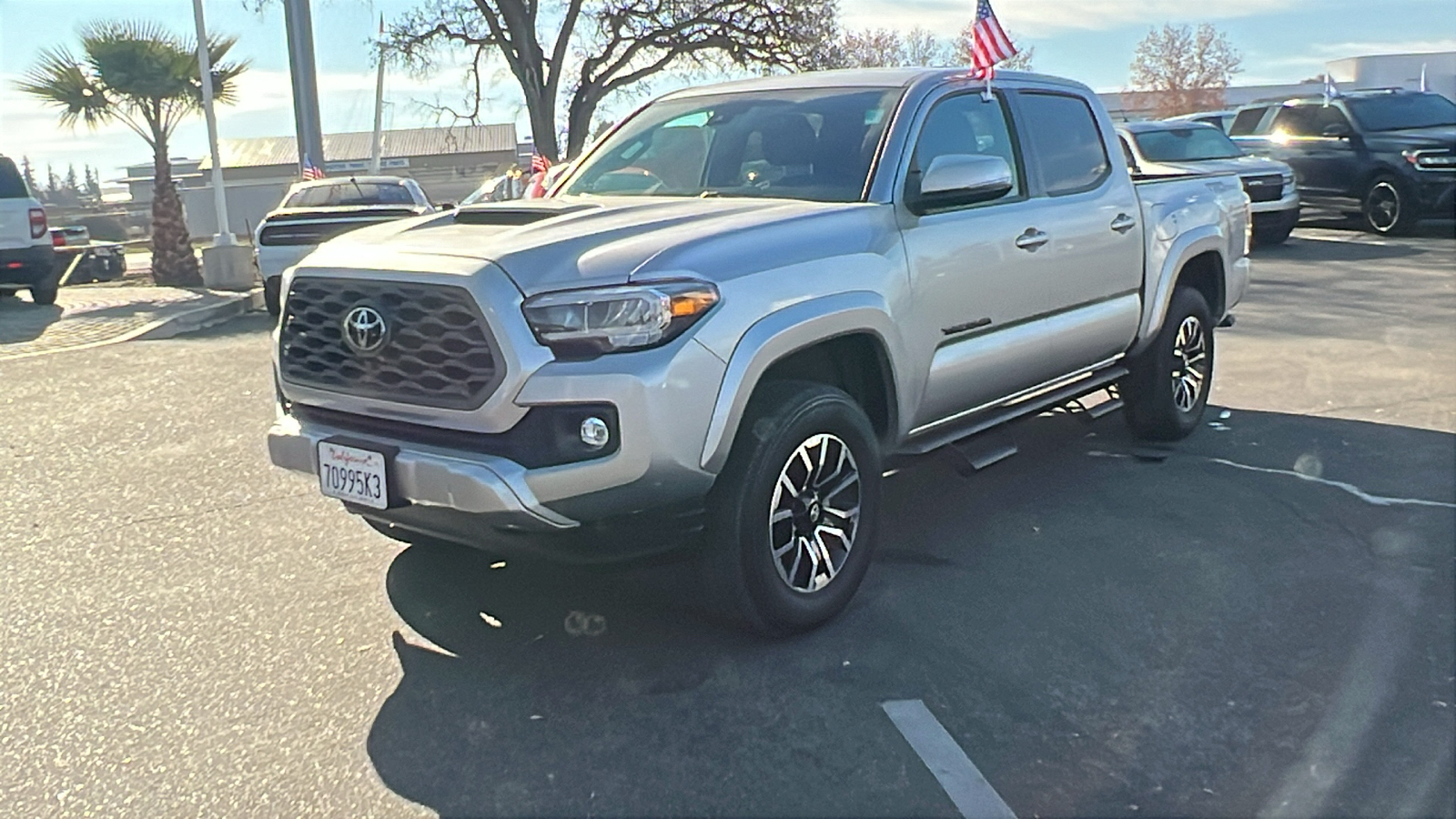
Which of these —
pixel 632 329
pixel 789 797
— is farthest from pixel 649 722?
pixel 632 329

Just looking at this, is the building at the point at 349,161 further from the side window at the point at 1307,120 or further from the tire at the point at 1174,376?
the tire at the point at 1174,376

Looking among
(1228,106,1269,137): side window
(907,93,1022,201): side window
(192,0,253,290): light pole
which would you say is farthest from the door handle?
(1228,106,1269,137): side window

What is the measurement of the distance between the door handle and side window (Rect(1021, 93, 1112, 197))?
334 millimetres

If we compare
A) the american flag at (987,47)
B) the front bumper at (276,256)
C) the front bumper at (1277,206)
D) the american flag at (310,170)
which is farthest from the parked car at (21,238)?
the front bumper at (1277,206)

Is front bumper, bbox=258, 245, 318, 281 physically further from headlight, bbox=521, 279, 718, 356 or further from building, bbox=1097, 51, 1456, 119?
building, bbox=1097, 51, 1456, 119

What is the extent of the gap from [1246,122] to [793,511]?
17.4 metres

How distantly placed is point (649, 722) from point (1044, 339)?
2.56 m

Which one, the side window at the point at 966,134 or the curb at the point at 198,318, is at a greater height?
the side window at the point at 966,134

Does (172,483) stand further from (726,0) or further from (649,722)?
(726,0)

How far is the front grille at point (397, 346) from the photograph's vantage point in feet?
11.3

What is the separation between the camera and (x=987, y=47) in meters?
5.39

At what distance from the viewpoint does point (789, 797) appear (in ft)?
9.89

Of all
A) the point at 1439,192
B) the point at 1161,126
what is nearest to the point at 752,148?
the point at 1161,126

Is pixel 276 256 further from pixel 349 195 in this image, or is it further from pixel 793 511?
pixel 793 511
